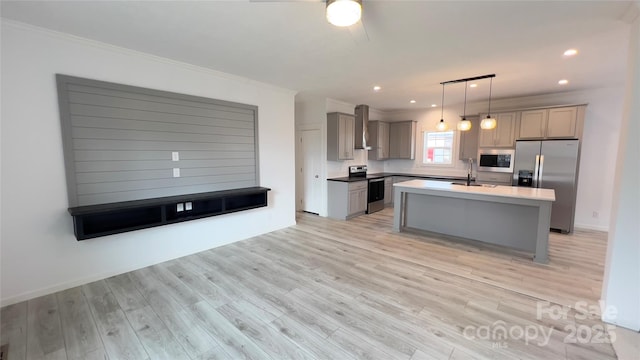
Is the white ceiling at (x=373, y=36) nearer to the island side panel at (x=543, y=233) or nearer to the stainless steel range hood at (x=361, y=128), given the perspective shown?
the island side panel at (x=543, y=233)

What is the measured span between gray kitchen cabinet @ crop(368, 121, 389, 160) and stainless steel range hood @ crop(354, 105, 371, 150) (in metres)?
0.62

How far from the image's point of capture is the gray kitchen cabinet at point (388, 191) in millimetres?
7002

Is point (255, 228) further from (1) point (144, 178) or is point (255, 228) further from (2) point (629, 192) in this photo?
(2) point (629, 192)

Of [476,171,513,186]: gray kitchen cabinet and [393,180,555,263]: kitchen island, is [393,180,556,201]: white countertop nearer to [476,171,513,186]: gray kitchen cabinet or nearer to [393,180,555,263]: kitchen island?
[393,180,555,263]: kitchen island

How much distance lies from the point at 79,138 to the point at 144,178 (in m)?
0.75

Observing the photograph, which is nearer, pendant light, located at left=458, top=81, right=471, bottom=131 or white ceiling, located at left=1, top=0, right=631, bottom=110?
white ceiling, located at left=1, top=0, right=631, bottom=110

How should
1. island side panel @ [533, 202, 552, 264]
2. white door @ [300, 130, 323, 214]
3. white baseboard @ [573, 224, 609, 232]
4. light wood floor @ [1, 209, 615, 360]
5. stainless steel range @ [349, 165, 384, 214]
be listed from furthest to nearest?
stainless steel range @ [349, 165, 384, 214], white door @ [300, 130, 323, 214], white baseboard @ [573, 224, 609, 232], island side panel @ [533, 202, 552, 264], light wood floor @ [1, 209, 615, 360]

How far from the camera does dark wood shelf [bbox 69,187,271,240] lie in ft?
9.23

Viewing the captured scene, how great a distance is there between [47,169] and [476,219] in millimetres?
5605

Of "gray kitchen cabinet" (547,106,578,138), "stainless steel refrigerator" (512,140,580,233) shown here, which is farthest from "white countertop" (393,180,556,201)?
"gray kitchen cabinet" (547,106,578,138)

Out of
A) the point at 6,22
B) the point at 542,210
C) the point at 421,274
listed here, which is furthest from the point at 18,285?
the point at 542,210

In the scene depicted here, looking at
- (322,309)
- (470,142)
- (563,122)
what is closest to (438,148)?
(470,142)

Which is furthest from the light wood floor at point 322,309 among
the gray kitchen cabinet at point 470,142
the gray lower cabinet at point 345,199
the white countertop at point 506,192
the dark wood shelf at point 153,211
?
the gray kitchen cabinet at point 470,142

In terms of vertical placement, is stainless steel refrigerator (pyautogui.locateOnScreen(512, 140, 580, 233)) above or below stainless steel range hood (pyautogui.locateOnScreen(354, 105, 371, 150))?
below
